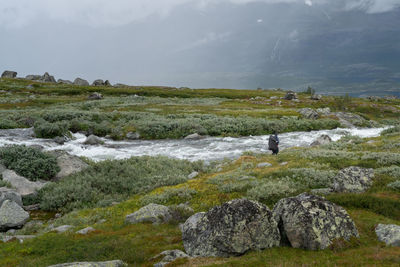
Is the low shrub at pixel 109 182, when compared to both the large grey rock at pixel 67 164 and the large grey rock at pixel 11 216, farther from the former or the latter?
the large grey rock at pixel 11 216

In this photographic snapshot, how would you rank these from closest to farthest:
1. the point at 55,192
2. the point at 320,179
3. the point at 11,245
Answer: the point at 11,245, the point at 320,179, the point at 55,192

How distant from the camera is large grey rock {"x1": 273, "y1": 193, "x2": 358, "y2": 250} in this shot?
878cm

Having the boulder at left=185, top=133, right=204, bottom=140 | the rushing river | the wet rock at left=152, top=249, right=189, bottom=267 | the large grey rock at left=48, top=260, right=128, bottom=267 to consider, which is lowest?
the rushing river

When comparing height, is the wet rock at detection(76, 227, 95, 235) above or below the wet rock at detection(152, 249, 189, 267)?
below

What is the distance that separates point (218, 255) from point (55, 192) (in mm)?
13104

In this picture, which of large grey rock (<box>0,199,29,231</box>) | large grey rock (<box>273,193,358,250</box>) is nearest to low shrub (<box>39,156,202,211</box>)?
large grey rock (<box>0,199,29,231</box>)

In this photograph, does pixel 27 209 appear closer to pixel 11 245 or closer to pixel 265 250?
pixel 11 245

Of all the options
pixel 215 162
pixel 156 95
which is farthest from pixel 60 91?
pixel 215 162

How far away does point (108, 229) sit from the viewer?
1238cm

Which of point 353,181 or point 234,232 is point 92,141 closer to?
point 353,181

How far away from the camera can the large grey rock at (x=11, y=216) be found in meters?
14.2

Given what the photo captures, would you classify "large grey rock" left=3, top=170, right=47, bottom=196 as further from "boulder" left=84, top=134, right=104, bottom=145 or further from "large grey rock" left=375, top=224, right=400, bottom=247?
"large grey rock" left=375, top=224, right=400, bottom=247

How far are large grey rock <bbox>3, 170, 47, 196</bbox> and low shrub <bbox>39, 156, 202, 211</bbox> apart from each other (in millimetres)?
628

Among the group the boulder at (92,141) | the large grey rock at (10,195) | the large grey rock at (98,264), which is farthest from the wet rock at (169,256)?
the boulder at (92,141)
